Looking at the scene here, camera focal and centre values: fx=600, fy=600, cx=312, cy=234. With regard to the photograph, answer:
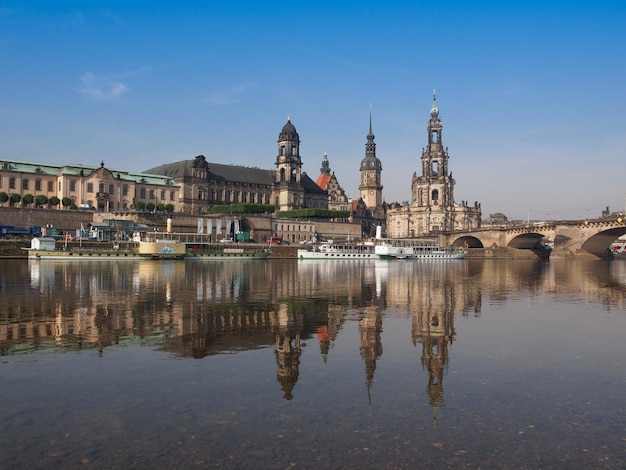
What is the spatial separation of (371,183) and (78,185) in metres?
83.3

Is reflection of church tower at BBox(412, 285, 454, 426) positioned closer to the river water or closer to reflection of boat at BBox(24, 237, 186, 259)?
the river water

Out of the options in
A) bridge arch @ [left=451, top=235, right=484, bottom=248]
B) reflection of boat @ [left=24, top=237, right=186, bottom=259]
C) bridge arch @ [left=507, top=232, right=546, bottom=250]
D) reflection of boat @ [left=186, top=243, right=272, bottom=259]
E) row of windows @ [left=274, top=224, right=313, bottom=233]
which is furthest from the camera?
bridge arch @ [left=451, top=235, right=484, bottom=248]

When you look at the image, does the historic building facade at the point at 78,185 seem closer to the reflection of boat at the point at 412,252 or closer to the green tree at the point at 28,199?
the green tree at the point at 28,199

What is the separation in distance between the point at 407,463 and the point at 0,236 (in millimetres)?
81950

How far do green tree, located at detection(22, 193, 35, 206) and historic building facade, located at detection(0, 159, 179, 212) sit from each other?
2.02 feet

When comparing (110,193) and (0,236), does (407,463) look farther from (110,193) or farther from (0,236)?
(110,193)

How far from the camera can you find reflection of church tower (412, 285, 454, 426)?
416 inches

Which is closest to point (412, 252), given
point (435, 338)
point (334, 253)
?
point (334, 253)

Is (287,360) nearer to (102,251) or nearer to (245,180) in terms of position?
(102,251)

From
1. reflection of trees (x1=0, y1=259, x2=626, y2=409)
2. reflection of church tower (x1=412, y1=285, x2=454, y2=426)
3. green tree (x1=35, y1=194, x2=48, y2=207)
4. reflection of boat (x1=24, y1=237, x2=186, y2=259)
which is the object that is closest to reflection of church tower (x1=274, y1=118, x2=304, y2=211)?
green tree (x1=35, y1=194, x2=48, y2=207)

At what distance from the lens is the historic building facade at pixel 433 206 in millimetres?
140375

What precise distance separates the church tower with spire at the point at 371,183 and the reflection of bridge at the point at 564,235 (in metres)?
46.1

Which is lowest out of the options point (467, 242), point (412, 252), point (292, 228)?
point (412, 252)

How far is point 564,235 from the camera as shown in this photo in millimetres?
93375
